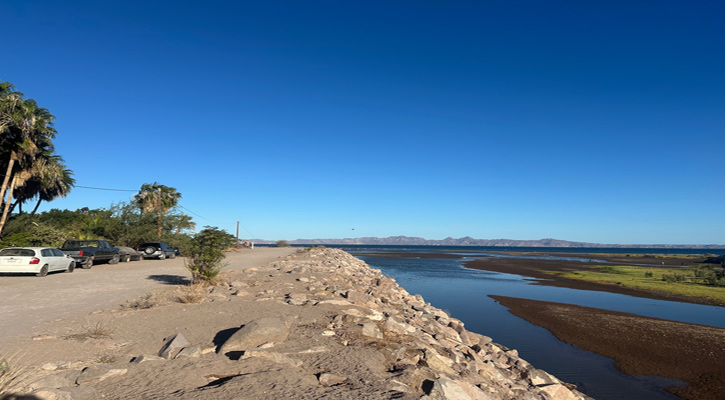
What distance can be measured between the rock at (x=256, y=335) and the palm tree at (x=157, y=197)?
4672 centimetres

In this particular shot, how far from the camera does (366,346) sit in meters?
6.74

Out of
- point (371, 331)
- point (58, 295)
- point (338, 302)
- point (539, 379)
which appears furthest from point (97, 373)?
point (58, 295)

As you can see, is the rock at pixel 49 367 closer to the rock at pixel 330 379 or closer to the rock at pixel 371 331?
the rock at pixel 330 379

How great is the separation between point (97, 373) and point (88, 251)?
2158cm

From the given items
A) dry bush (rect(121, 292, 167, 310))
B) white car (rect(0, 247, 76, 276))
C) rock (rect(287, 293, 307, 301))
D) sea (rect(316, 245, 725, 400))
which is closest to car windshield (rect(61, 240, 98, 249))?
white car (rect(0, 247, 76, 276))

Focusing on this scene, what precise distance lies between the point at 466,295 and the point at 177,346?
19.8 metres

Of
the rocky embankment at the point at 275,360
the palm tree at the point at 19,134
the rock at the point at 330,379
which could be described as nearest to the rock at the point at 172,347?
the rocky embankment at the point at 275,360

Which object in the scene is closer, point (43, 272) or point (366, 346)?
point (366, 346)

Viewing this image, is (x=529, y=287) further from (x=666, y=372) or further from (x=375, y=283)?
(x=666, y=372)

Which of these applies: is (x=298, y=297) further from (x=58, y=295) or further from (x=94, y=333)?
(x=58, y=295)

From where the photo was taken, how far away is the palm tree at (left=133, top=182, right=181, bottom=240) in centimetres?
4866

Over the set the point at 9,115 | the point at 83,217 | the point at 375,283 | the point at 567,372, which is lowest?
the point at 567,372

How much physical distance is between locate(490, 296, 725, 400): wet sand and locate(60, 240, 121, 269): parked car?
927 inches

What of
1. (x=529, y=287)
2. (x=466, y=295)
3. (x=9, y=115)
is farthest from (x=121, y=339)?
(x=529, y=287)
